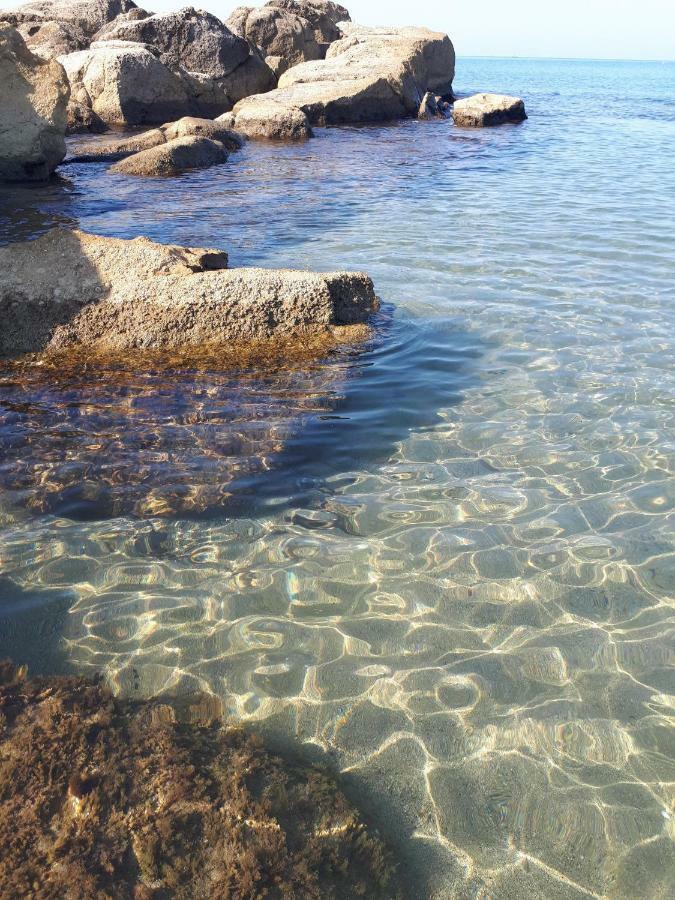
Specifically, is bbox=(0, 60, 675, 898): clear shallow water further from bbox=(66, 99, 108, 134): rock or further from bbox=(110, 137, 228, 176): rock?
bbox=(66, 99, 108, 134): rock

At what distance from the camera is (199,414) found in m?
5.11

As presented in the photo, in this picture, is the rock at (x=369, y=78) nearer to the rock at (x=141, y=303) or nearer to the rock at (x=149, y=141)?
the rock at (x=149, y=141)

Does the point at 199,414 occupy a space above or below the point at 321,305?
below

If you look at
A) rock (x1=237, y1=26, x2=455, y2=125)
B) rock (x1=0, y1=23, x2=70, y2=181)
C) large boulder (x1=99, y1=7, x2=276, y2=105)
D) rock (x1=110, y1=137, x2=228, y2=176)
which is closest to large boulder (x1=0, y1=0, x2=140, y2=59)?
large boulder (x1=99, y1=7, x2=276, y2=105)

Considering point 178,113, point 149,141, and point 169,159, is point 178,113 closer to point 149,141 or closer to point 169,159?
point 149,141

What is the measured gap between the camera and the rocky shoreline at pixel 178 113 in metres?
5.88

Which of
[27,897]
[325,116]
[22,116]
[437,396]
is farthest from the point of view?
[325,116]

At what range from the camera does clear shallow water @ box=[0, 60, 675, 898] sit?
2.74 metres

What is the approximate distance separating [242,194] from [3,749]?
1173cm

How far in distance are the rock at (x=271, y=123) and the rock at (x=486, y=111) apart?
229 inches

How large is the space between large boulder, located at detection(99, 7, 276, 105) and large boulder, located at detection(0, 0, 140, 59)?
2465 millimetres

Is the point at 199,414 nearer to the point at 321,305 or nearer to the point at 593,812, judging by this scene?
the point at 321,305

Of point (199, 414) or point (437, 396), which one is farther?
point (437, 396)

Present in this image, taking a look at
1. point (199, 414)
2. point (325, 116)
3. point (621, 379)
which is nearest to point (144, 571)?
point (199, 414)
